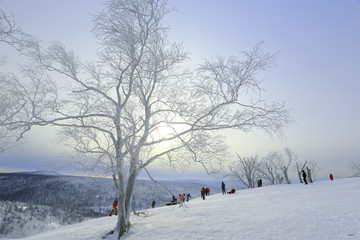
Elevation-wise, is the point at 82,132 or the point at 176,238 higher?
the point at 82,132

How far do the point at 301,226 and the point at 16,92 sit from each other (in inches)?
524

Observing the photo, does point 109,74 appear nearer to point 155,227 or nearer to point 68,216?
point 155,227

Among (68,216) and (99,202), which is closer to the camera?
(68,216)

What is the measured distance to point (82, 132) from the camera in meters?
10.3

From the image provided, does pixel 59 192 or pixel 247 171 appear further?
pixel 59 192

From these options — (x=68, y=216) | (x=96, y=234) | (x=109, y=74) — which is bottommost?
(x=68, y=216)

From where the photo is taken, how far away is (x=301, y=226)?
21.5ft

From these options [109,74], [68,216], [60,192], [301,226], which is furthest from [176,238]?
[60,192]

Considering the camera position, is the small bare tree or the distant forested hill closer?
the small bare tree

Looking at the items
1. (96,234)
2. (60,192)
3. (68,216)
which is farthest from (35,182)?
(96,234)

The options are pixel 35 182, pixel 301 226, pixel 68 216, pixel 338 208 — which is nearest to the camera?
pixel 301 226

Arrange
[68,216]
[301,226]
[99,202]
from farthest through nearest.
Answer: [99,202] → [68,216] → [301,226]

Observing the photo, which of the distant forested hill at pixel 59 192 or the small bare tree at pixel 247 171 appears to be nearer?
the small bare tree at pixel 247 171

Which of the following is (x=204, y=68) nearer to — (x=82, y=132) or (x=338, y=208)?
(x=82, y=132)
